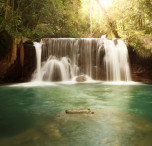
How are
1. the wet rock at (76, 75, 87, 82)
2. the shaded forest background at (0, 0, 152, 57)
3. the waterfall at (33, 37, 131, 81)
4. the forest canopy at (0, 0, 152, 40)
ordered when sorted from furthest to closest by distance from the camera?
the waterfall at (33, 37, 131, 81) → the wet rock at (76, 75, 87, 82) → the forest canopy at (0, 0, 152, 40) → the shaded forest background at (0, 0, 152, 57)

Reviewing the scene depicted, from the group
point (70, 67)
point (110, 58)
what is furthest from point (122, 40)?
point (70, 67)

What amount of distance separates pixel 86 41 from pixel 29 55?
394 cm

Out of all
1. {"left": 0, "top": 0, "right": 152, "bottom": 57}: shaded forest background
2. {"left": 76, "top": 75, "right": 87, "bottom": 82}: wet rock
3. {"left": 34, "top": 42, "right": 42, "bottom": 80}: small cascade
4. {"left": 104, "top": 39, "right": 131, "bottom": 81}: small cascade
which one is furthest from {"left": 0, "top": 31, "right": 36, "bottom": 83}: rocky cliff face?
{"left": 104, "top": 39, "right": 131, "bottom": 81}: small cascade

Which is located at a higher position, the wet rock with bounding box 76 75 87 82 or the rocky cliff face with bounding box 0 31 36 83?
the rocky cliff face with bounding box 0 31 36 83

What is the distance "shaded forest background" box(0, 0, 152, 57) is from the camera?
11.8m

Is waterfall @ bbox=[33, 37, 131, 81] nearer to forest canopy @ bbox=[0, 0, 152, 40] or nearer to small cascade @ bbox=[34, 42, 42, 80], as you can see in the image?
small cascade @ bbox=[34, 42, 42, 80]

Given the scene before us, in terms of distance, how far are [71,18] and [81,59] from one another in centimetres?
1025

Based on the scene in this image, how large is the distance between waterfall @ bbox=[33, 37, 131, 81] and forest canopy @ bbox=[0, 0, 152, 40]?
1.62 meters

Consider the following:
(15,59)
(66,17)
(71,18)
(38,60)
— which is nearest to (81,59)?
(38,60)

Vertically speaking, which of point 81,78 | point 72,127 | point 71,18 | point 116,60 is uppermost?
point 71,18

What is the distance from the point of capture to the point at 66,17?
22.0m

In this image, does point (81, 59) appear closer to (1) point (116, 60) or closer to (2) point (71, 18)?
(1) point (116, 60)

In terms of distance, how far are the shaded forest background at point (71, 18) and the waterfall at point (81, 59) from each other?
1.27 metres

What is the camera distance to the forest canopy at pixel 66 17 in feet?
39.4
